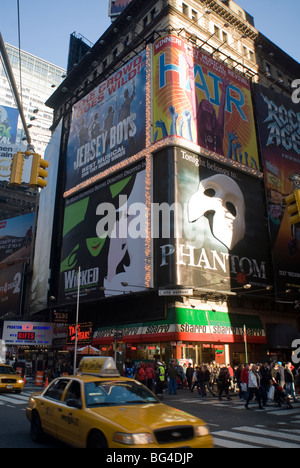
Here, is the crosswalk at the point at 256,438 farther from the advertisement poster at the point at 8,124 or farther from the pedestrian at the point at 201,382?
the advertisement poster at the point at 8,124

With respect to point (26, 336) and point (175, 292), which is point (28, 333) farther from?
point (175, 292)

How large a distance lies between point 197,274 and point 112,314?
384 inches

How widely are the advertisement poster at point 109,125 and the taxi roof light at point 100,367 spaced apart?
25944mm

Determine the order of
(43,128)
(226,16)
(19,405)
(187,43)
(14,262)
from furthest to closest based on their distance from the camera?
(43,128) < (14,262) < (226,16) < (187,43) < (19,405)

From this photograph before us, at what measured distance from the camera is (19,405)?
48.3 ft

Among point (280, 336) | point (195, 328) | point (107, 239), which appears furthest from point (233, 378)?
point (107, 239)

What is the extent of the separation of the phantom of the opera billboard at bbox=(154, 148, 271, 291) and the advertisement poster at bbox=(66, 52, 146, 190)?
5.04 m

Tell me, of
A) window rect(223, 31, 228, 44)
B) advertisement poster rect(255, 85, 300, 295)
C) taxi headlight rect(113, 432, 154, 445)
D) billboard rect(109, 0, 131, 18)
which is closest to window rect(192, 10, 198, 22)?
window rect(223, 31, 228, 44)

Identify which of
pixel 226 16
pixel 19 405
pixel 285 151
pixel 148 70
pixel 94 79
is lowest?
pixel 19 405

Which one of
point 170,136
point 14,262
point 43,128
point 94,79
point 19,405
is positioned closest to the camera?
point 19,405

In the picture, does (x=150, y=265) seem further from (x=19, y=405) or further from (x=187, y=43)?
(x=187, y=43)

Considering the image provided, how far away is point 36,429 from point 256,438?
528 centimetres
